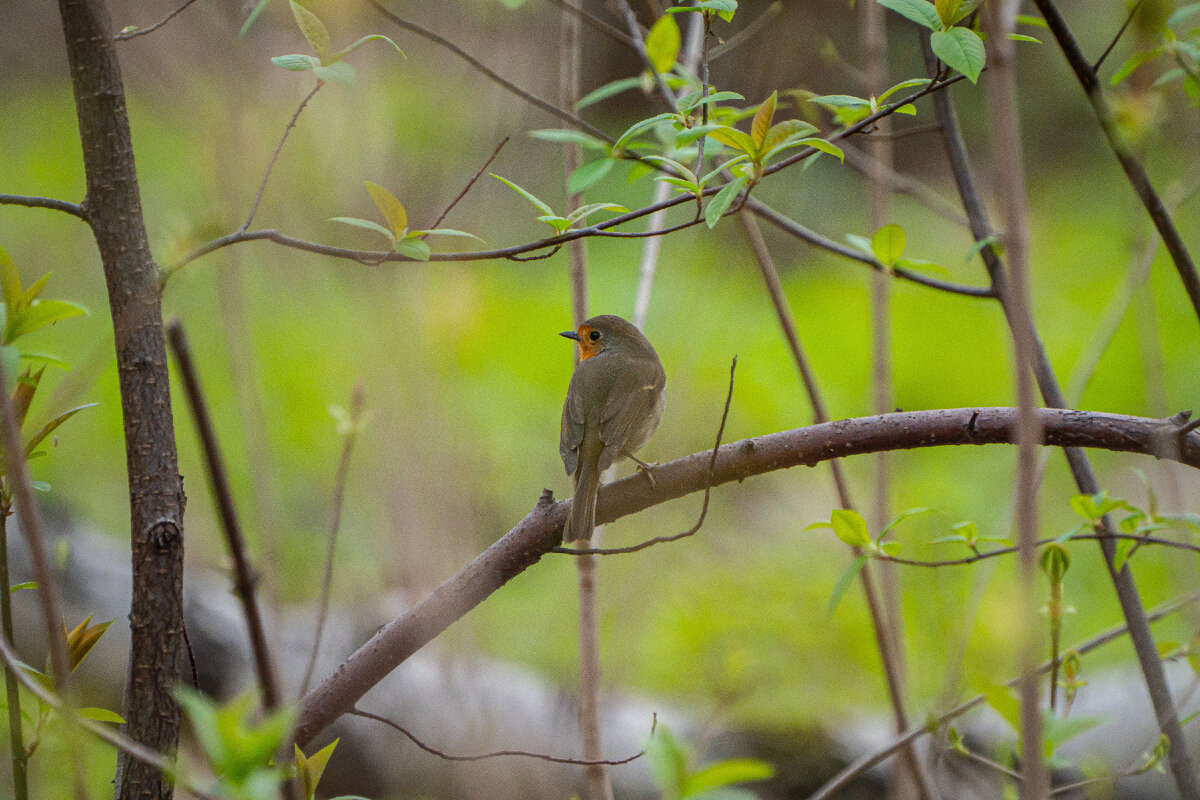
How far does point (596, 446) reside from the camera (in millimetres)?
2123

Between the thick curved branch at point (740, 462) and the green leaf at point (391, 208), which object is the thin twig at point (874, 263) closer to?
the thick curved branch at point (740, 462)

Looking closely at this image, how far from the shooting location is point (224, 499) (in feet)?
1.90

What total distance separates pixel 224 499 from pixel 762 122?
0.80 metres

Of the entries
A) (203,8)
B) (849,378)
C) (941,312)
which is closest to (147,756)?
(203,8)

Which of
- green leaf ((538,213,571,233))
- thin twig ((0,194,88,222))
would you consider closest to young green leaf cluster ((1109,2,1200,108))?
green leaf ((538,213,571,233))

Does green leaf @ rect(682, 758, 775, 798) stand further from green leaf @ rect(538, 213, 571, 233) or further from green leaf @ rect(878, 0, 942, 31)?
green leaf @ rect(878, 0, 942, 31)

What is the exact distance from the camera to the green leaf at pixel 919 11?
1072 millimetres

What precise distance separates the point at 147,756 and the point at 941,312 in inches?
234

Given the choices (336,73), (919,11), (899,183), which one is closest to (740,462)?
(919,11)

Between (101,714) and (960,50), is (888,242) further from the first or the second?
(101,714)

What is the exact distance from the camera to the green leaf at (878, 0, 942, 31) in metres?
1.07

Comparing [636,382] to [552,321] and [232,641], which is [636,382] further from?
[552,321]

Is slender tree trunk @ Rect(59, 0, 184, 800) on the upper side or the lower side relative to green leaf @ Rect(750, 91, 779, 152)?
lower

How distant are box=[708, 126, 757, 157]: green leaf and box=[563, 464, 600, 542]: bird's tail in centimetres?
53
